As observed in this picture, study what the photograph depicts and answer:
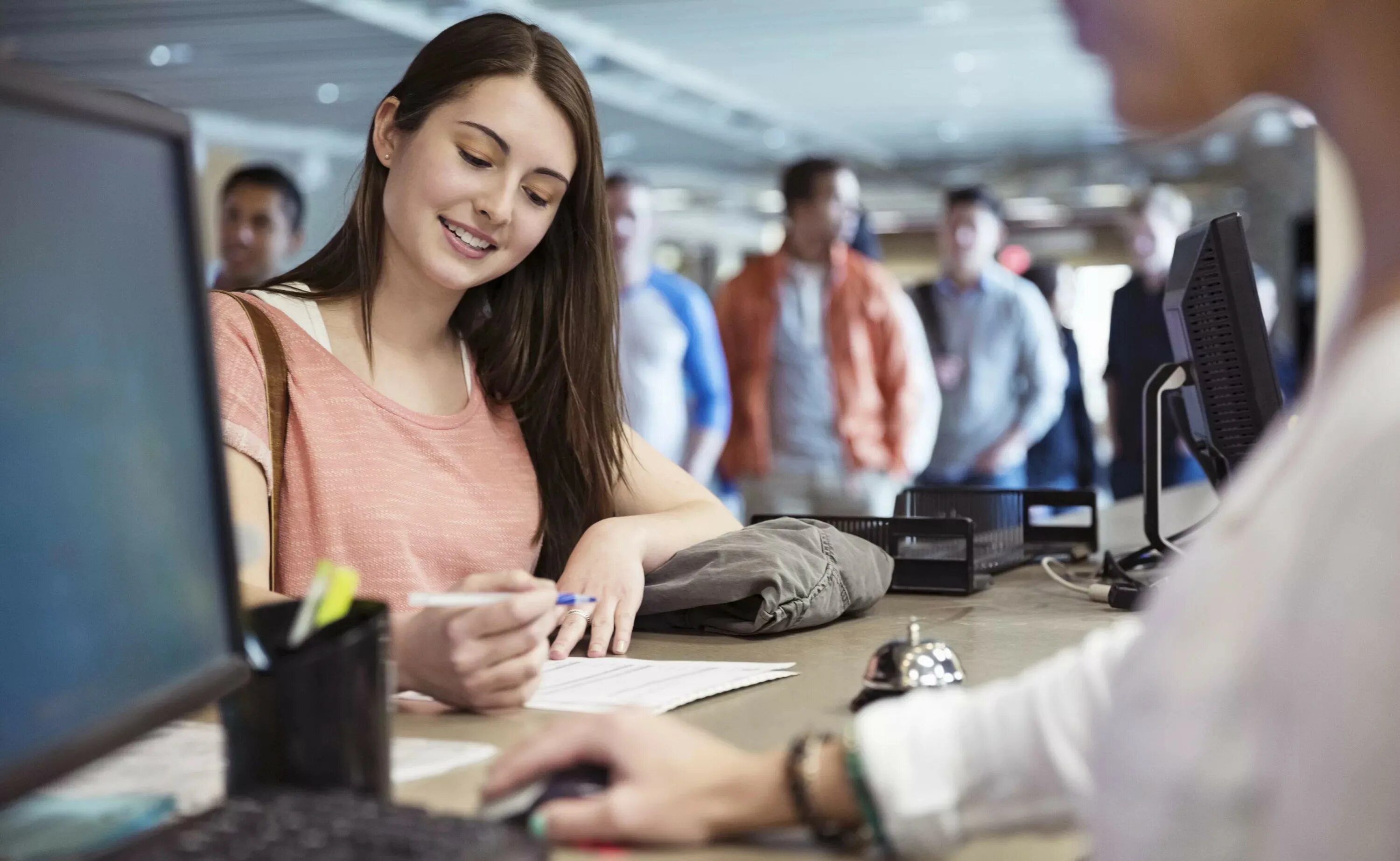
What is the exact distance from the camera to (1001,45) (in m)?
10.3

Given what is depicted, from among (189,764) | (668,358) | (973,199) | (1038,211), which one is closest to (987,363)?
(973,199)

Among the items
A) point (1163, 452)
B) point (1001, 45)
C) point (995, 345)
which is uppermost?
point (1001, 45)

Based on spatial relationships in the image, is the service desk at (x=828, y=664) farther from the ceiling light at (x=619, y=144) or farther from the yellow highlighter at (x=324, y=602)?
the ceiling light at (x=619, y=144)

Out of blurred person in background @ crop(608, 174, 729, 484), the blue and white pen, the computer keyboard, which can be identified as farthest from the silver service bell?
blurred person in background @ crop(608, 174, 729, 484)

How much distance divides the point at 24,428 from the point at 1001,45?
402 inches

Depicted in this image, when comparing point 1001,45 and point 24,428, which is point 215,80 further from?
point 24,428

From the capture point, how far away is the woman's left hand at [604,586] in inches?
62.7

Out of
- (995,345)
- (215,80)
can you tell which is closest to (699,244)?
(215,80)

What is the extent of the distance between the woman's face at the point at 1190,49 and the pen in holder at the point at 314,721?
542 millimetres

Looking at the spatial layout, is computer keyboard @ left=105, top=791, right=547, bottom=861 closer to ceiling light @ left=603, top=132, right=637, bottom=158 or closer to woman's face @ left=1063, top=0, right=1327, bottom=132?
woman's face @ left=1063, top=0, right=1327, bottom=132

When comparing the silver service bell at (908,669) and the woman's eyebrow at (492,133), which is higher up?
the woman's eyebrow at (492,133)

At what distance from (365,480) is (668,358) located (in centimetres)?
372

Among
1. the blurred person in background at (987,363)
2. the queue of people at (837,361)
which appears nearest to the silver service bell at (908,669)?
the queue of people at (837,361)

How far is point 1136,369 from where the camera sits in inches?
218
